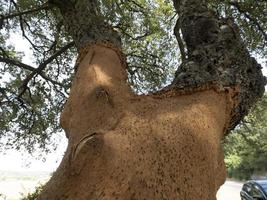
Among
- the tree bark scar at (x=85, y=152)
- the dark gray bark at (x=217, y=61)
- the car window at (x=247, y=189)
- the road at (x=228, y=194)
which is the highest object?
the road at (x=228, y=194)

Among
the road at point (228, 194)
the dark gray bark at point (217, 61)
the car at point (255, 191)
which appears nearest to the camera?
the dark gray bark at point (217, 61)

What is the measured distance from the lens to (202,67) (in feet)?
11.8

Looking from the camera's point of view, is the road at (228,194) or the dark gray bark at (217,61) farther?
the road at (228,194)

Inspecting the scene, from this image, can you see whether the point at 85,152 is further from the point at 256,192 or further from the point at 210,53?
the point at 256,192

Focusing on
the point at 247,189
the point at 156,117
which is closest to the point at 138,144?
the point at 156,117

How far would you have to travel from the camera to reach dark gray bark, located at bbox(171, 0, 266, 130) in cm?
352

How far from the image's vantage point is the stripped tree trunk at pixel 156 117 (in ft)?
8.30

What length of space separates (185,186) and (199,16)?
1.98m

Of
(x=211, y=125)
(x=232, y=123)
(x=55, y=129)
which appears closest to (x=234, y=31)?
(x=232, y=123)

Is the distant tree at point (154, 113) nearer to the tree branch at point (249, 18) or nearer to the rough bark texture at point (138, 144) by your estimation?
the rough bark texture at point (138, 144)

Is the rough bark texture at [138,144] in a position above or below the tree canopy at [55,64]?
below

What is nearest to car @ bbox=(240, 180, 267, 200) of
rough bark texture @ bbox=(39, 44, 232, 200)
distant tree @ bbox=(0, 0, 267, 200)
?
distant tree @ bbox=(0, 0, 267, 200)

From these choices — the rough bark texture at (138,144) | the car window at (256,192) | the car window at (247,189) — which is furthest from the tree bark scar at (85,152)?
the car window at (247,189)

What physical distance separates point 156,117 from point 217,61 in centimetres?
104
